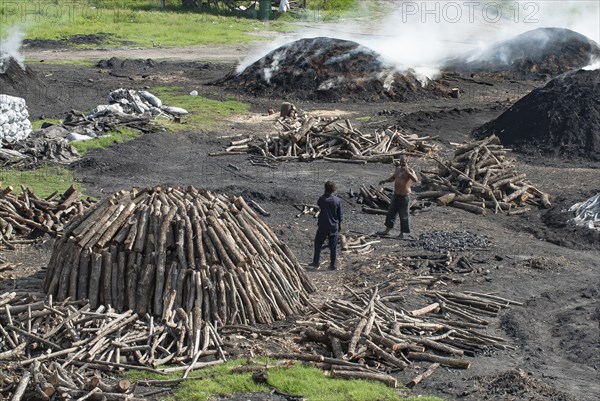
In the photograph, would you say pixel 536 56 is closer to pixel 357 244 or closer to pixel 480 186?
pixel 480 186

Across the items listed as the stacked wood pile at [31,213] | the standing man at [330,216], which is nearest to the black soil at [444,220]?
the standing man at [330,216]

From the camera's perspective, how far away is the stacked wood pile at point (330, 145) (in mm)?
26516

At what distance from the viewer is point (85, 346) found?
1241cm

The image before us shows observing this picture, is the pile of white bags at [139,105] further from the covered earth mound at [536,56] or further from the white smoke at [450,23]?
the covered earth mound at [536,56]

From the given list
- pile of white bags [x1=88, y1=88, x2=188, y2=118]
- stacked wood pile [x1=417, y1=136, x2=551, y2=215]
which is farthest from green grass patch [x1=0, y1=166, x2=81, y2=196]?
stacked wood pile [x1=417, y1=136, x2=551, y2=215]

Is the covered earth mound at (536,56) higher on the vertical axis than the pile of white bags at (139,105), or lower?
higher

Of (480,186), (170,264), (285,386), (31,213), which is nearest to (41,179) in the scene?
(31,213)

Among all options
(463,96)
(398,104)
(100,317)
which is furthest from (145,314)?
(463,96)

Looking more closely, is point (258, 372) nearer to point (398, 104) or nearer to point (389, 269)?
point (389, 269)

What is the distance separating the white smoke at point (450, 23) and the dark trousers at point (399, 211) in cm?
2373

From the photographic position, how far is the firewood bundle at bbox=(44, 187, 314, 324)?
13.3 meters

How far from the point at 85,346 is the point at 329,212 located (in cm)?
577

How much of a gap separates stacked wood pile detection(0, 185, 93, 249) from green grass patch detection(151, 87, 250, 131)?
1032cm

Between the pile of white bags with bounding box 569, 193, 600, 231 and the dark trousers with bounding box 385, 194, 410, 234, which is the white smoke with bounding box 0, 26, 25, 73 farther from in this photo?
the pile of white bags with bounding box 569, 193, 600, 231
